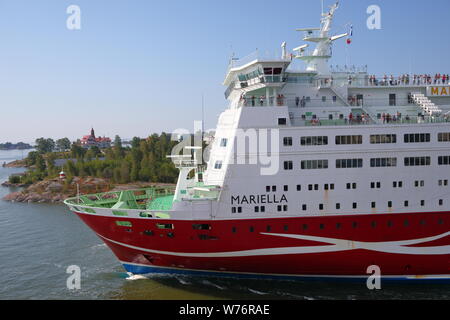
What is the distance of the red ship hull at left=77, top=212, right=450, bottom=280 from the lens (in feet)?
40.5

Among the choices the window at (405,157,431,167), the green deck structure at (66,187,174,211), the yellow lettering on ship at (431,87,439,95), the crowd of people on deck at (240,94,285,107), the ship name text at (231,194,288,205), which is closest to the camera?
the ship name text at (231,194,288,205)

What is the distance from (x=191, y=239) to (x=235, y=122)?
463cm

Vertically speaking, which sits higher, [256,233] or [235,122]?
[235,122]

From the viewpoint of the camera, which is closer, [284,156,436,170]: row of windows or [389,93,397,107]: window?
[284,156,436,170]: row of windows

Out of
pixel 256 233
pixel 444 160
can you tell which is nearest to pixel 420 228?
pixel 444 160

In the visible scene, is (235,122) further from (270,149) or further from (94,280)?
(94,280)

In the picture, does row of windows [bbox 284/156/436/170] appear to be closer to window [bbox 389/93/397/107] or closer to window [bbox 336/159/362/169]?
window [bbox 336/159/362/169]

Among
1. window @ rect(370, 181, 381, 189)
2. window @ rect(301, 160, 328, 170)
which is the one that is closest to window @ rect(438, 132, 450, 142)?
window @ rect(370, 181, 381, 189)

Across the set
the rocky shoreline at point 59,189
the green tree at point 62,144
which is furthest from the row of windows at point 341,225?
the green tree at point 62,144

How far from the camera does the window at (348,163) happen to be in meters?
12.6

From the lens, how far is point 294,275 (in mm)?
13016

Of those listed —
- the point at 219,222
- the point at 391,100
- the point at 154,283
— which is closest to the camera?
the point at 219,222

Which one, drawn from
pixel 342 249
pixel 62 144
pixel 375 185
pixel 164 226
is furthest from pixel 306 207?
pixel 62 144

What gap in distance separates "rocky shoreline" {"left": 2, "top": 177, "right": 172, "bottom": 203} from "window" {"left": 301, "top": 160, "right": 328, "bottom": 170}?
30495 millimetres
